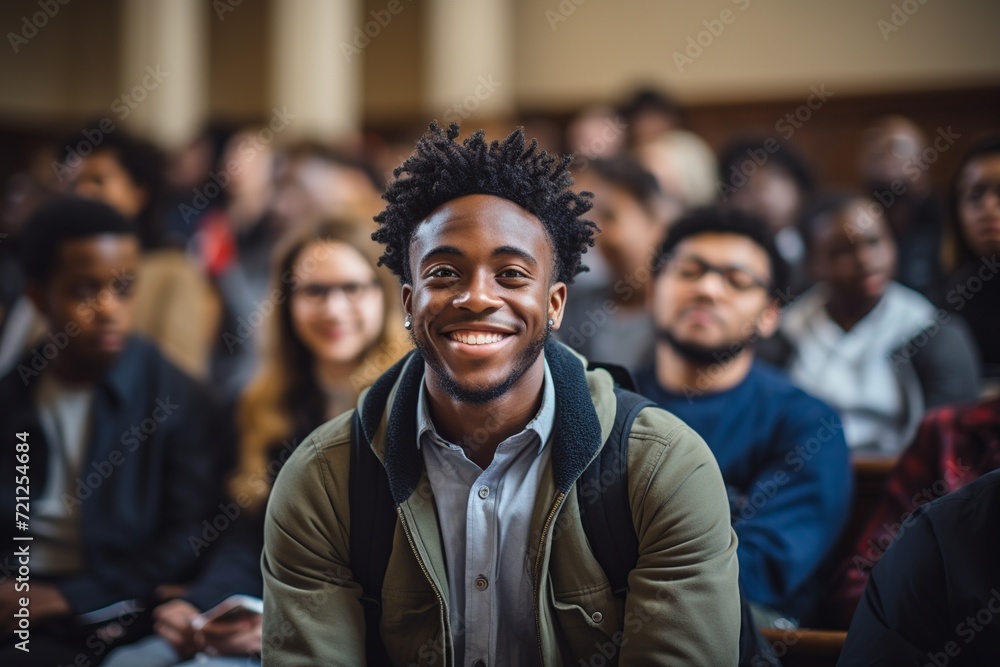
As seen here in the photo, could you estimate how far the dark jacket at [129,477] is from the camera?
98.4 inches

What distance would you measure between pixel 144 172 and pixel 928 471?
11.2 ft

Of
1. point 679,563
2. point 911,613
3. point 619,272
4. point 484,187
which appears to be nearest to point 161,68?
point 619,272

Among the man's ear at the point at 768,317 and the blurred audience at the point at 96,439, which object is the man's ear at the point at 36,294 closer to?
the blurred audience at the point at 96,439

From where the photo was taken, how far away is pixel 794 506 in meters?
2.17

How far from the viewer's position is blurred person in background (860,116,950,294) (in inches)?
159

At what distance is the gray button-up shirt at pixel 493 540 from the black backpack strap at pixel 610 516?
0.10 meters

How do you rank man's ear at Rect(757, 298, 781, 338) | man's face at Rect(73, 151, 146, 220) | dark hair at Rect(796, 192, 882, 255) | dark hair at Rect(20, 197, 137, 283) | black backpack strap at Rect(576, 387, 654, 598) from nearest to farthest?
black backpack strap at Rect(576, 387, 654, 598)
man's ear at Rect(757, 298, 781, 338)
dark hair at Rect(20, 197, 137, 283)
dark hair at Rect(796, 192, 882, 255)
man's face at Rect(73, 151, 146, 220)

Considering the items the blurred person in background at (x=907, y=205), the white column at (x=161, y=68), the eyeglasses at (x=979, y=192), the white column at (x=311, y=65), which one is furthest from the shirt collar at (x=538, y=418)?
the white column at (x=161, y=68)

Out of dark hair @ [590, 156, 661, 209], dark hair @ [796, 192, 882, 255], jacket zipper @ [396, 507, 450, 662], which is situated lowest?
jacket zipper @ [396, 507, 450, 662]

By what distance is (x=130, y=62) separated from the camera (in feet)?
24.9

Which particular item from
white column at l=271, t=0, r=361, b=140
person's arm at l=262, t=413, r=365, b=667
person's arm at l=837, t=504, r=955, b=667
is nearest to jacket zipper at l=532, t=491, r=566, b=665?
person's arm at l=262, t=413, r=365, b=667

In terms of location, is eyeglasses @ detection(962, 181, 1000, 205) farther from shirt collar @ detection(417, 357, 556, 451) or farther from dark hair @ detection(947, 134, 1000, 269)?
shirt collar @ detection(417, 357, 556, 451)

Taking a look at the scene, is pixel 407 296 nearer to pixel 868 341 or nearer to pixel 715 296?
pixel 715 296

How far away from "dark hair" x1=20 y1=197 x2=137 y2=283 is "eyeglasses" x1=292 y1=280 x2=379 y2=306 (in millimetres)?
629
